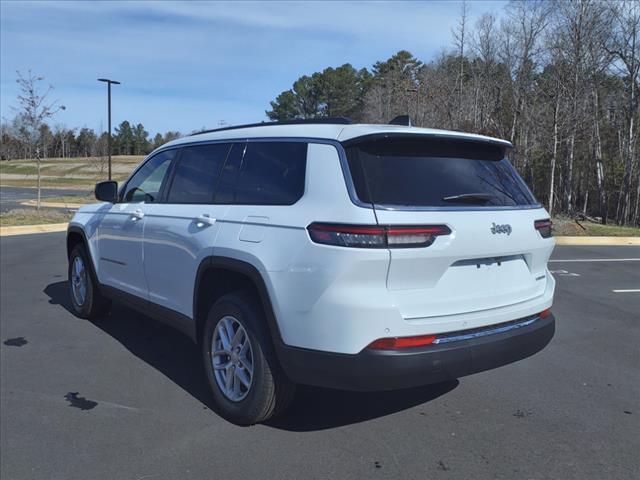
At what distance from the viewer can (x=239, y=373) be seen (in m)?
3.55

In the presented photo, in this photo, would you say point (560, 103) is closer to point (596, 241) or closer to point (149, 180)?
point (596, 241)

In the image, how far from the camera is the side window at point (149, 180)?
4.70m

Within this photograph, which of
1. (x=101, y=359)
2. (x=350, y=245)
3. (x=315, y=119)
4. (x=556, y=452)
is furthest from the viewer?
(x=101, y=359)

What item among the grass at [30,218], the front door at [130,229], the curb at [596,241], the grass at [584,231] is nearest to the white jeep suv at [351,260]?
the front door at [130,229]

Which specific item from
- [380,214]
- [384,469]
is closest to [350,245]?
[380,214]

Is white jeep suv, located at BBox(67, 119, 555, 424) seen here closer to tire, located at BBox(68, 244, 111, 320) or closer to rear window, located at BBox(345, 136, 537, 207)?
rear window, located at BBox(345, 136, 537, 207)

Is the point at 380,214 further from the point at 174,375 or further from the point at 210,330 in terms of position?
the point at 174,375

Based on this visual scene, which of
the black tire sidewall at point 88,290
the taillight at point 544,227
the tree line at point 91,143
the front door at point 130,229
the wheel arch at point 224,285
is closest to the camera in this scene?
the wheel arch at point 224,285

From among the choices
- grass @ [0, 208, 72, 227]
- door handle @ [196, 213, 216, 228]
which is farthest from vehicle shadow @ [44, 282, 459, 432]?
grass @ [0, 208, 72, 227]

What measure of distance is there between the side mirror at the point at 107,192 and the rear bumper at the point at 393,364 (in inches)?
119

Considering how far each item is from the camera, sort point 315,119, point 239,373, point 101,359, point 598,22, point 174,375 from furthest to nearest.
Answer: point 598,22 → point 101,359 → point 174,375 → point 315,119 → point 239,373

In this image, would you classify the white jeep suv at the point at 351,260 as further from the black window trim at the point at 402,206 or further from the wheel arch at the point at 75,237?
the wheel arch at the point at 75,237

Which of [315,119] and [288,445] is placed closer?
[288,445]

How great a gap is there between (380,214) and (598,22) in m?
22.2
